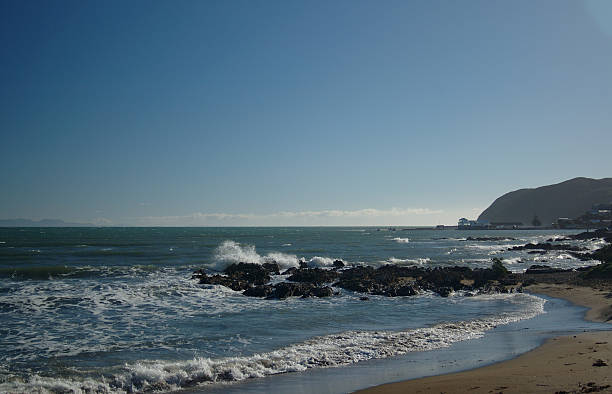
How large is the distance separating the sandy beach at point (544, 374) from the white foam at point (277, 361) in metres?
2.43

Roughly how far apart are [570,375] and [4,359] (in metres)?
13.3

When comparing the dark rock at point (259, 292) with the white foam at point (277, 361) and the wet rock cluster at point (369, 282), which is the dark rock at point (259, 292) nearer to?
the wet rock cluster at point (369, 282)

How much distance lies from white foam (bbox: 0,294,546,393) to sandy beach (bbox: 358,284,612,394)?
2.43m

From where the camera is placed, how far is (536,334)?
12.7 meters

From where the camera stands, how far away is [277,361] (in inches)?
412

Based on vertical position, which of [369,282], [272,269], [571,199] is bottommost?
[272,269]

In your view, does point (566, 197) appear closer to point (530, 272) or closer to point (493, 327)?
point (530, 272)

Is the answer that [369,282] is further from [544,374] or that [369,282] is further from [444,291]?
[544,374]

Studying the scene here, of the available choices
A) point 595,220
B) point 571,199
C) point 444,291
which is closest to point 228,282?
point 444,291

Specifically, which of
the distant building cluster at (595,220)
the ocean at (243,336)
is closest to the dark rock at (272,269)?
the ocean at (243,336)

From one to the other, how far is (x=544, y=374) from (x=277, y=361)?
19.3 feet

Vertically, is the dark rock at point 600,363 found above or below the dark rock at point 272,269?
above

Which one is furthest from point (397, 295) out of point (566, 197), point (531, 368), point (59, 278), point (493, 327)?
point (566, 197)

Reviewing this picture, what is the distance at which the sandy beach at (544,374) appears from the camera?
7375mm
